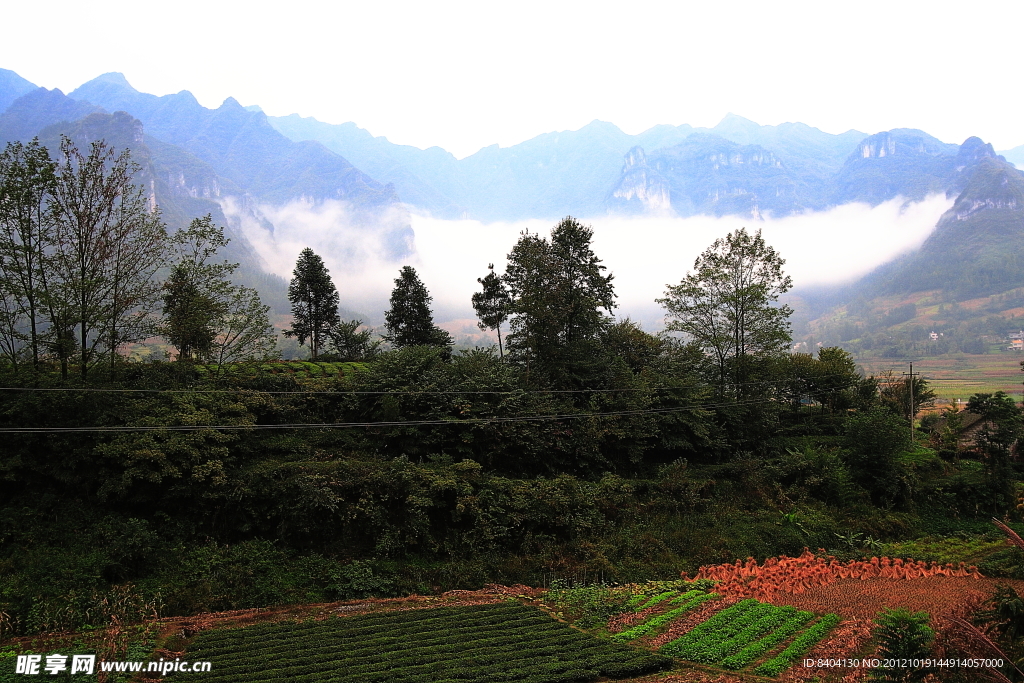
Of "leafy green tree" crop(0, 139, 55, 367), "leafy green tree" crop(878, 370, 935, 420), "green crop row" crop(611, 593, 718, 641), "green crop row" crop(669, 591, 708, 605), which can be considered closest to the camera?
"green crop row" crop(611, 593, 718, 641)

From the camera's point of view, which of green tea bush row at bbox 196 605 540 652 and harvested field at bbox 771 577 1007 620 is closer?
green tea bush row at bbox 196 605 540 652

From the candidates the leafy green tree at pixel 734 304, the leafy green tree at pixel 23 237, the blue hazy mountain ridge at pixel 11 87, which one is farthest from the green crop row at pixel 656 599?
the blue hazy mountain ridge at pixel 11 87

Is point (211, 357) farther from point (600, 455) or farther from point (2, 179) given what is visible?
point (600, 455)

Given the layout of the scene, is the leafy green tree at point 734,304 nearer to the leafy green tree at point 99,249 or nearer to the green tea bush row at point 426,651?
the green tea bush row at point 426,651

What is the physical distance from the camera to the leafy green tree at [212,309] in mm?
18833

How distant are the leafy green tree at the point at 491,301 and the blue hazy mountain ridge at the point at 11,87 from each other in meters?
194

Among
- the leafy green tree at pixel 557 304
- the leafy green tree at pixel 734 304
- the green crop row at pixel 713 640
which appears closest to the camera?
the green crop row at pixel 713 640

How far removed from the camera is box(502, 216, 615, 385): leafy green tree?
22609 millimetres

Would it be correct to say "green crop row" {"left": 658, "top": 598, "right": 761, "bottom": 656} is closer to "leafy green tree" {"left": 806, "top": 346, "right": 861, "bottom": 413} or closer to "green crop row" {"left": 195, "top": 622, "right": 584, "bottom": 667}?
"green crop row" {"left": 195, "top": 622, "right": 584, "bottom": 667}

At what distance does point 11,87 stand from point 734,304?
218 metres

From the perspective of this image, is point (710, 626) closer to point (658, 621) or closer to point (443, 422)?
point (658, 621)

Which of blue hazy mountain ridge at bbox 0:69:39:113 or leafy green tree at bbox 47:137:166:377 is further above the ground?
blue hazy mountain ridge at bbox 0:69:39:113

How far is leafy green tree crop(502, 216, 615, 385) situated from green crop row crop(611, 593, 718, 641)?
1035cm

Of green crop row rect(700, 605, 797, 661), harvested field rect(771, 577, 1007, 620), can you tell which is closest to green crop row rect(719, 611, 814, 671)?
green crop row rect(700, 605, 797, 661)
